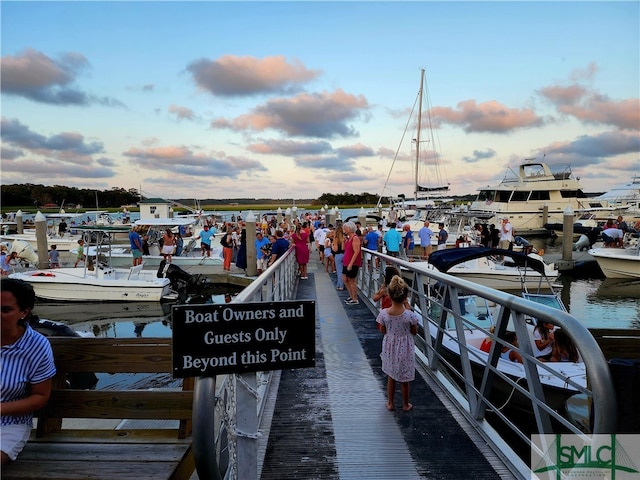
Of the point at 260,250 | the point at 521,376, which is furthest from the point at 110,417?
the point at 260,250

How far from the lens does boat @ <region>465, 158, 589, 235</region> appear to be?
4359cm

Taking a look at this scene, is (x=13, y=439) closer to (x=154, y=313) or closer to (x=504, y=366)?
(x=504, y=366)

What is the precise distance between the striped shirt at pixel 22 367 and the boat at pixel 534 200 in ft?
143

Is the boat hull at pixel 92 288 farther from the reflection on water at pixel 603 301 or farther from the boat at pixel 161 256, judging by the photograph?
the reflection on water at pixel 603 301

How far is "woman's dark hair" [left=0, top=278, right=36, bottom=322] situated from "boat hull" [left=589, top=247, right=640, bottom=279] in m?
24.1

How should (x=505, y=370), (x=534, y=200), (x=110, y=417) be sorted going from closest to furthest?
(x=110, y=417) → (x=505, y=370) → (x=534, y=200)

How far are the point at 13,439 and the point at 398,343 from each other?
3.05 metres

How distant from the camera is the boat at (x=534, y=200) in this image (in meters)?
43.6

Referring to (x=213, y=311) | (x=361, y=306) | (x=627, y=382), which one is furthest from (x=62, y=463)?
(x=361, y=306)

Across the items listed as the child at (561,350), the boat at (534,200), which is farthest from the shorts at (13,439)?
the boat at (534,200)

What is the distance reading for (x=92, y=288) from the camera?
57.5 ft

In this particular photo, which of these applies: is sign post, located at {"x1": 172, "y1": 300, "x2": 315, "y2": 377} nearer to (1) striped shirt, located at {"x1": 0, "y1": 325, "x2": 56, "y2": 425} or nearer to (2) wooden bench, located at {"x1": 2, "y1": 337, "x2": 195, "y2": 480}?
(2) wooden bench, located at {"x1": 2, "y1": 337, "x2": 195, "y2": 480}

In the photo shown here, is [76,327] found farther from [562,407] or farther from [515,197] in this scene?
[515,197]

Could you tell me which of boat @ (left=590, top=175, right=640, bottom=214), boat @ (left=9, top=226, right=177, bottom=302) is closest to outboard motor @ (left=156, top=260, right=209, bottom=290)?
boat @ (left=9, top=226, right=177, bottom=302)
